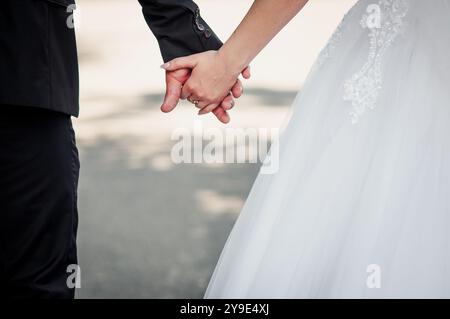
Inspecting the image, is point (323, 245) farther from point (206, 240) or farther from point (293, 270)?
point (206, 240)

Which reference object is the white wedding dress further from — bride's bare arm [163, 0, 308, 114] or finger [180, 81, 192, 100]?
finger [180, 81, 192, 100]

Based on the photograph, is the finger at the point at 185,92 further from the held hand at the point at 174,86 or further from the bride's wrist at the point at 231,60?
the bride's wrist at the point at 231,60

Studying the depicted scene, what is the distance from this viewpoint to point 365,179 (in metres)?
2.11

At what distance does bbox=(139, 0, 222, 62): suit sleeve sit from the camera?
95.8 inches

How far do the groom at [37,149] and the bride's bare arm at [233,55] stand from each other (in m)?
0.53

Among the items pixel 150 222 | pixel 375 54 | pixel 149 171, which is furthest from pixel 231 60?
pixel 149 171

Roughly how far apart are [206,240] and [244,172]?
0.94m

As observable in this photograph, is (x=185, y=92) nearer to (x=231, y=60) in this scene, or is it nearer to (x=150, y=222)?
(x=231, y=60)

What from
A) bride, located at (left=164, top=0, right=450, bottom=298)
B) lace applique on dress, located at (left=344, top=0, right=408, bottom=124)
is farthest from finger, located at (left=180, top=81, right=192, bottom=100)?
lace applique on dress, located at (left=344, top=0, right=408, bottom=124)

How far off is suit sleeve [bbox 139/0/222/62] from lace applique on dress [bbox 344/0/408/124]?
1.69 feet

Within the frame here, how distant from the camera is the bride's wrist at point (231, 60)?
2.42 m

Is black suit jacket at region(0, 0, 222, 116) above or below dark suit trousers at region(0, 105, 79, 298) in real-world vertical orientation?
above
